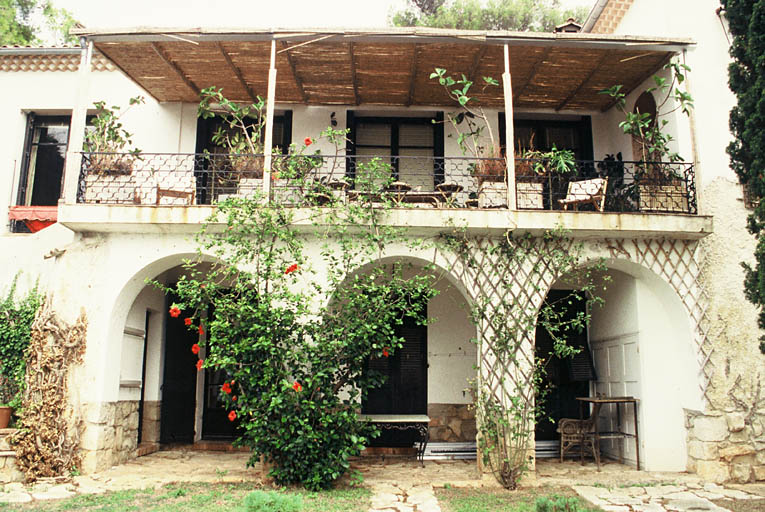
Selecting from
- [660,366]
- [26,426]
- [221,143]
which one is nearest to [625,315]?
[660,366]

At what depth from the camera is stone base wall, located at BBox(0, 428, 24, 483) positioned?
6.78m

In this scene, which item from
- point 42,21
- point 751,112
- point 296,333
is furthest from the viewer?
point 42,21

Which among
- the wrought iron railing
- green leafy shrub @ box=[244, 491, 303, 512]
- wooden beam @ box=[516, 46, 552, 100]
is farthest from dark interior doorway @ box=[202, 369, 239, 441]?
wooden beam @ box=[516, 46, 552, 100]

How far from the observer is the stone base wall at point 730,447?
7.24 meters

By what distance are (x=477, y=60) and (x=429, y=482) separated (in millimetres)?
5383

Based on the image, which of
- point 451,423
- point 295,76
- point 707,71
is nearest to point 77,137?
point 295,76

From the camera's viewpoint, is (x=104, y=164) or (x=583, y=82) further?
(x=583, y=82)

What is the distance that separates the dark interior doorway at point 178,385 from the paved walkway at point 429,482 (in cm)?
100

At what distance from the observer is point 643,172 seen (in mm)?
8094

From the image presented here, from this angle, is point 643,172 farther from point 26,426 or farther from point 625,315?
point 26,426

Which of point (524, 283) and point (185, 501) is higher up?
point (524, 283)

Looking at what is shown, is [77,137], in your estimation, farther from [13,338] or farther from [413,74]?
[413,74]

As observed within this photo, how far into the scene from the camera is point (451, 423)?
9203mm

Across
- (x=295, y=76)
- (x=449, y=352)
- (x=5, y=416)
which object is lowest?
(x=5, y=416)
